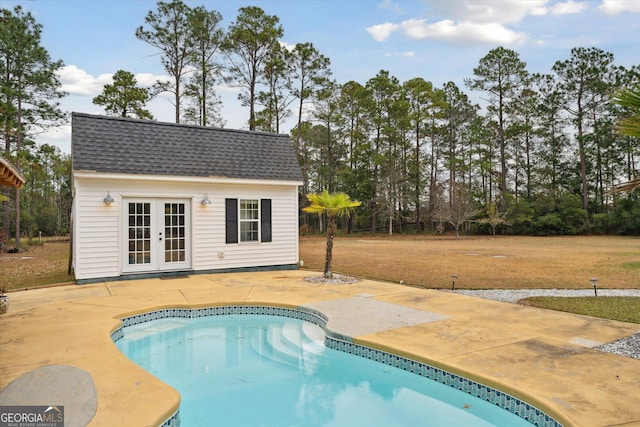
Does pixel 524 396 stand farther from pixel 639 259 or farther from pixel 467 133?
pixel 467 133

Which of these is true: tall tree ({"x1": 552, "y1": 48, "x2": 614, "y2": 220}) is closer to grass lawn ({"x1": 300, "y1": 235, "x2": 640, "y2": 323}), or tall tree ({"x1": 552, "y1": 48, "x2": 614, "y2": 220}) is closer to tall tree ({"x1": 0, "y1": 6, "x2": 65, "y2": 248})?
grass lawn ({"x1": 300, "y1": 235, "x2": 640, "y2": 323})

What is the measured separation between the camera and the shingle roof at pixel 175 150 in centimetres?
933

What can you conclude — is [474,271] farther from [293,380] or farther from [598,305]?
[293,380]

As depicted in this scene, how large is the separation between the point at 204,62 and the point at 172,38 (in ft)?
7.90

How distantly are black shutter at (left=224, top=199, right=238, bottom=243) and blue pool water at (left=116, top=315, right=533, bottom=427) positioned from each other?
173 inches

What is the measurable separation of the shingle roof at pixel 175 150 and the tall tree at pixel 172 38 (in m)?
15.8

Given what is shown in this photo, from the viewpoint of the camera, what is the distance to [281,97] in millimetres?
30188

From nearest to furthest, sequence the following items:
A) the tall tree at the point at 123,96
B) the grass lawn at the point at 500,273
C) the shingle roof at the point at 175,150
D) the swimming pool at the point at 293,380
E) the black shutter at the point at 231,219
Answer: the swimming pool at the point at 293,380 < the grass lawn at the point at 500,273 < the shingle roof at the point at 175,150 < the black shutter at the point at 231,219 < the tall tree at the point at 123,96

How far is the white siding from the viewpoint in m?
8.98

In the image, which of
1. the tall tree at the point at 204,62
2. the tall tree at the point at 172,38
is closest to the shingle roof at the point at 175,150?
the tall tree at the point at 172,38

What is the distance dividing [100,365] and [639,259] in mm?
17408

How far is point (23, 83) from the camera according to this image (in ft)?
64.3

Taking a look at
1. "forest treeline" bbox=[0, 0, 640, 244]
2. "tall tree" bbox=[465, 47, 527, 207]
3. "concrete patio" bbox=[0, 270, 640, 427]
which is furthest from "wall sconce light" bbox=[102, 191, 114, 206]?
"tall tree" bbox=[465, 47, 527, 207]

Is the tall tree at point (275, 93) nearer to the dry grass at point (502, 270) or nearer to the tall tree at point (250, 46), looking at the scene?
the tall tree at point (250, 46)
